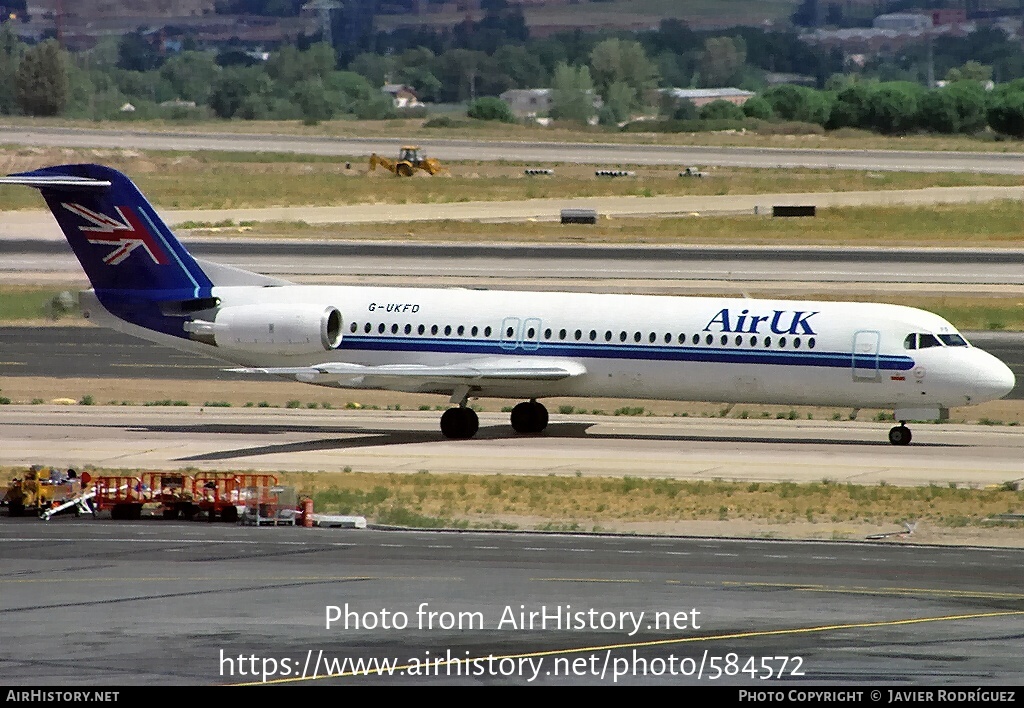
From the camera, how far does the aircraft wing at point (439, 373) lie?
141 ft

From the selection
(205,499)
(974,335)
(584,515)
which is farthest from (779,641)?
(974,335)

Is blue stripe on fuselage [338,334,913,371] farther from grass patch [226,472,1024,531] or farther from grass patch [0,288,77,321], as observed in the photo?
grass patch [0,288,77,321]

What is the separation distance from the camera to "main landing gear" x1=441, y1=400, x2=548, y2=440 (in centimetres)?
4359

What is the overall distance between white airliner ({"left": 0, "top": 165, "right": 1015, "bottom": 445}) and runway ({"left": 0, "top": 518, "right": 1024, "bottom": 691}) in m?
12.4

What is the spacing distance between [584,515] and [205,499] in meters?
6.87

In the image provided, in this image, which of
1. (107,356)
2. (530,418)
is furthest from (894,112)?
(530,418)

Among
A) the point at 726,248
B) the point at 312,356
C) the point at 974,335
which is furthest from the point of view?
the point at 726,248

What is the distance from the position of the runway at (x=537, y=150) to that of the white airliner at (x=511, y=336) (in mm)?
82775

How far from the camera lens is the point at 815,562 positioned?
28.0m

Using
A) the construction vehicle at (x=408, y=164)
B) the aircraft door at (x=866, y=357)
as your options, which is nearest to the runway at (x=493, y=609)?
the aircraft door at (x=866, y=357)

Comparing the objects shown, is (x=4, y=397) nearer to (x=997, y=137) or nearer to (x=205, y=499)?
(x=205, y=499)

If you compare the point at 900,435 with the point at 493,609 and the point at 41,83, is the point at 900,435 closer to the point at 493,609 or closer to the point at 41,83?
the point at 493,609

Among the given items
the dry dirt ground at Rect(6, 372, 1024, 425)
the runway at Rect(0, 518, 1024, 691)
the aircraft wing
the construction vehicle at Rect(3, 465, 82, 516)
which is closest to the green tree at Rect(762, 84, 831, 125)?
the dry dirt ground at Rect(6, 372, 1024, 425)
